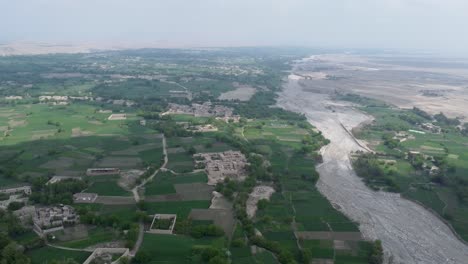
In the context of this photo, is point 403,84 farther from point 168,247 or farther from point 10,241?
point 10,241

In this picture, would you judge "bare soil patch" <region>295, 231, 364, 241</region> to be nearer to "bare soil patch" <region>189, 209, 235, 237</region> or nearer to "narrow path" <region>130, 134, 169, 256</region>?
"bare soil patch" <region>189, 209, 235, 237</region>

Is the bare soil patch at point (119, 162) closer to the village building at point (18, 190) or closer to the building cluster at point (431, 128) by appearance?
the village building at point (18, 190)

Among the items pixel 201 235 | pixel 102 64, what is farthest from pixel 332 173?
pixel 102 64

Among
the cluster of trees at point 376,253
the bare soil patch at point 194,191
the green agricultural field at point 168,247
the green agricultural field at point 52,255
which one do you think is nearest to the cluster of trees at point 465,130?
the cluster of trees at point 376,253

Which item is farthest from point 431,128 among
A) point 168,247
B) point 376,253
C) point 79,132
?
point 79,132

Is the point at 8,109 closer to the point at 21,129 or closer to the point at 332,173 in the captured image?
the point at 21,129

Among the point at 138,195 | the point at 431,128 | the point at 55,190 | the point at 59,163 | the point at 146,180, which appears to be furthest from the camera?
the point at 431,128
